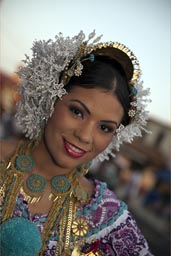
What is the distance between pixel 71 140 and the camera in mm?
1481

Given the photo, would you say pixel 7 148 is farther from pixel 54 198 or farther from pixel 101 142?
pixel 101 142

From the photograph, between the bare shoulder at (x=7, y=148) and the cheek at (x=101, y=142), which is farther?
the bare shoulder at (x=7, y=148)

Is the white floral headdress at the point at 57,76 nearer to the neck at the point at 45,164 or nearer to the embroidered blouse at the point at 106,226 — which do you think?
the neck at the point at 45,164

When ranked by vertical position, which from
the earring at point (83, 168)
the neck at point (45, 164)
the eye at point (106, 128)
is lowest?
the neck at point (45, 164)

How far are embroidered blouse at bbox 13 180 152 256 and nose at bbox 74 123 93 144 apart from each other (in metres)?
0.41

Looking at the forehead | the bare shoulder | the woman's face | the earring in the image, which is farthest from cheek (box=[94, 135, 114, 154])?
the bare shoulder

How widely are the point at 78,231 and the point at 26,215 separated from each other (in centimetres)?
27

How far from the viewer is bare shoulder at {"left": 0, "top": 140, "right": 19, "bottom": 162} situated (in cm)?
167

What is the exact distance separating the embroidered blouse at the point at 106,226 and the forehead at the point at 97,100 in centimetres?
50

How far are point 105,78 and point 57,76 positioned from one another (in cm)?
25

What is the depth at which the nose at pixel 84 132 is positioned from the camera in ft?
4.77

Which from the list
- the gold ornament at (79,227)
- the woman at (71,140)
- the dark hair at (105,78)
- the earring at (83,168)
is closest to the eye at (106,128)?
the woman at (71,140)

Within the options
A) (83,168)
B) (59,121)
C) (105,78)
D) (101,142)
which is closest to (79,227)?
(83,168)

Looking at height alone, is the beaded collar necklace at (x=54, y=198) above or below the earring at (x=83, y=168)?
below
